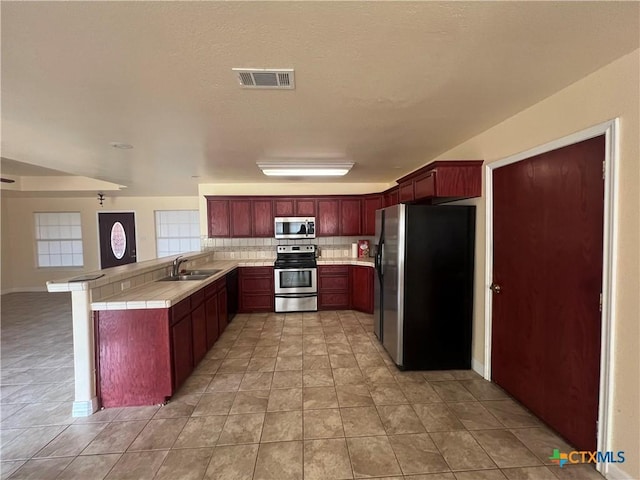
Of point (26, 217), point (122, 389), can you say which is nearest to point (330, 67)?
point (122, 389)

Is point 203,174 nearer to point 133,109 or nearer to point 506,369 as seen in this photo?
point 133,109

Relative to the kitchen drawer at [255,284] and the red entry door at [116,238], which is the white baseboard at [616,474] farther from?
the red entry door at [116,238]

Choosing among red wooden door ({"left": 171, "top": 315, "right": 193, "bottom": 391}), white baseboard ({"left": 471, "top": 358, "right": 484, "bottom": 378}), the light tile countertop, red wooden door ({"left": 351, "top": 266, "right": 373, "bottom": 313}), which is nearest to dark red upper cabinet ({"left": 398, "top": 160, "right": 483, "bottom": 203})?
white baseboard ({"left": 471, "top": 358, "right": 484, "bottom": 378})

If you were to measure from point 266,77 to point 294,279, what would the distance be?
3.65 meters

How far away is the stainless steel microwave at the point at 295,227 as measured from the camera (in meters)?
5.14

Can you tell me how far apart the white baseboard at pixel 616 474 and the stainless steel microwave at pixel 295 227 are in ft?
13.9

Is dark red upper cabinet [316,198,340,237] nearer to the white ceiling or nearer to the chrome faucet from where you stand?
the white ceiling

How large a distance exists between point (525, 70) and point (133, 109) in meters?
2.69

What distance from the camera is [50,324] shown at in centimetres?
448

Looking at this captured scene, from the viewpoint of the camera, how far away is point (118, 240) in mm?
7293

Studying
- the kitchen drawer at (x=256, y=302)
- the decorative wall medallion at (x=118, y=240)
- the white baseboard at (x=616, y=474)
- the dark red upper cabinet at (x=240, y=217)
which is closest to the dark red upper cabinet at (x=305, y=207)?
the dark red upper cabinet at (x=240, y=217)

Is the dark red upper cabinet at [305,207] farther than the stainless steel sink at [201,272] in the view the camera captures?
Yes

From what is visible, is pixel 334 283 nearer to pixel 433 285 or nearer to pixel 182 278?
pixel 433 285

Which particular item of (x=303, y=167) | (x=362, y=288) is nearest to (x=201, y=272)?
(x=303, y=167)
